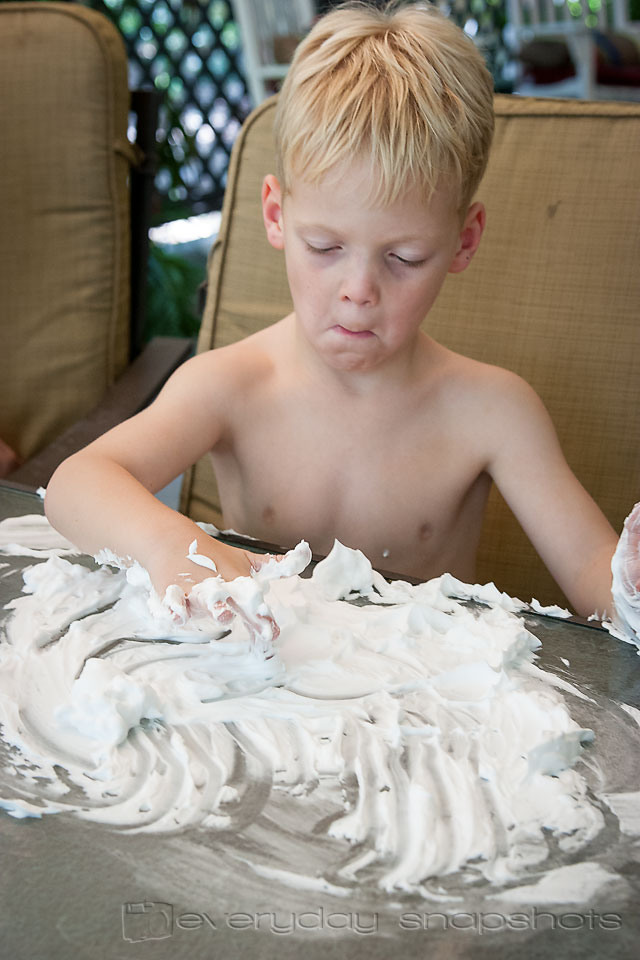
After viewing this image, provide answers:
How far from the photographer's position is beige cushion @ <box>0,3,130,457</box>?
1.53m

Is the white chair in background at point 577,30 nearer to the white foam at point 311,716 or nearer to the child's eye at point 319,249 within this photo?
the child's eye at point 319,249

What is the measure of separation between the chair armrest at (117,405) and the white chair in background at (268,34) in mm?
3239

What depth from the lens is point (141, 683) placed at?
2.14ft

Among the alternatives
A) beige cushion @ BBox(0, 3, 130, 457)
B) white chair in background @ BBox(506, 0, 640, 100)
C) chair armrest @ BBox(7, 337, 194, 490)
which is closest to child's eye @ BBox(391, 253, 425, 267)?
chair armrest @ BBox(7, 337, 194, 490)

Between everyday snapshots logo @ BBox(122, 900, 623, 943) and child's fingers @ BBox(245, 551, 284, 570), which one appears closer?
everyday snapshots logo @ BBox(122, 900, 623, 943)

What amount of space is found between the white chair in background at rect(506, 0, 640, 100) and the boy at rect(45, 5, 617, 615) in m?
4.56

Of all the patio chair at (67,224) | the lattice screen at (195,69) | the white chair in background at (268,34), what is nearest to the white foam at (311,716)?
the patio chair at (67,224)

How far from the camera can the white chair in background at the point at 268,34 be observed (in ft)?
14.8

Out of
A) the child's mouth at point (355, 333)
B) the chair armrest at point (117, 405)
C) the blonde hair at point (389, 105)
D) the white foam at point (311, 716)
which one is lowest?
the chair armrest at point (117, 405)

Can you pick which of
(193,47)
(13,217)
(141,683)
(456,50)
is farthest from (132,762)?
(193,47)

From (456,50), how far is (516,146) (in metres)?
0.39

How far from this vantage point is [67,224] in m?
1.57

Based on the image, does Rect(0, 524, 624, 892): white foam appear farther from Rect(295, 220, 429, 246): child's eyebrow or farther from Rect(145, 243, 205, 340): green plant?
Rect(145, 243, 205, 340): green plant

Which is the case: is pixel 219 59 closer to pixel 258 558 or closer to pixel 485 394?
pixel 485 394
